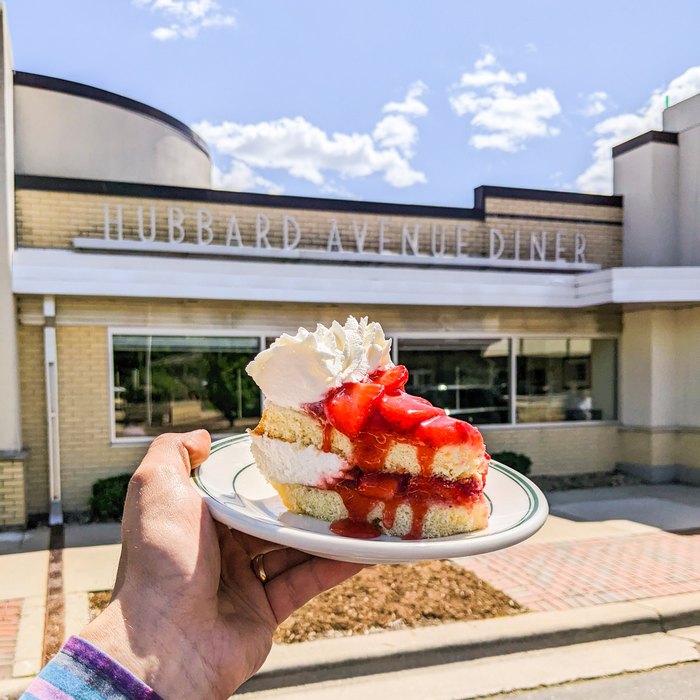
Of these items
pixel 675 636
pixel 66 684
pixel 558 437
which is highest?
pixel 66 684

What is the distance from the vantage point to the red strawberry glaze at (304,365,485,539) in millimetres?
2197

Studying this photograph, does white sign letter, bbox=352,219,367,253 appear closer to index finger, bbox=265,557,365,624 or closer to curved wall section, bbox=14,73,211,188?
curved wall section, bbox=14,73,211,188

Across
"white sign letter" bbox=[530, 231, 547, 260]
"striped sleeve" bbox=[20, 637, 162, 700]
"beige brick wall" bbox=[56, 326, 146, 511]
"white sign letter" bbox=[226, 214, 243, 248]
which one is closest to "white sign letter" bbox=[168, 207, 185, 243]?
"white sign letter" bbox=[226, 214, 243, 248]

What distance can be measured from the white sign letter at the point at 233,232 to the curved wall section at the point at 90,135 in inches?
113

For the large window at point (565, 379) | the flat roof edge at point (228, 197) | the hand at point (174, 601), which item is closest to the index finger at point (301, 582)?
the hand at point (174, 601)

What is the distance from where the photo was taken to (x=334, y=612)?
516cm

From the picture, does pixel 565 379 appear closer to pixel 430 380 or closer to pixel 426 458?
pixel 430 380

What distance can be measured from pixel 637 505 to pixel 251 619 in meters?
8.20

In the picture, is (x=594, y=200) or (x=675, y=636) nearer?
(x=675, y=636)

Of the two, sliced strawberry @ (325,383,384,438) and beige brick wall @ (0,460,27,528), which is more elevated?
sliced strawberry @ (325,383,384,438)

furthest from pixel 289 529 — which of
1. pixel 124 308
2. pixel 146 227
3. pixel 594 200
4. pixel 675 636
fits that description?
pixel 594 200

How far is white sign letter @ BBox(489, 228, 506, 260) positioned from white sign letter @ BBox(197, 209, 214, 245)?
4806 millimetres

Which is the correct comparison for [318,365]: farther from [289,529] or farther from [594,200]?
[594,200]

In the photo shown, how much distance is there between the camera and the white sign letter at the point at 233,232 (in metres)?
9.43
